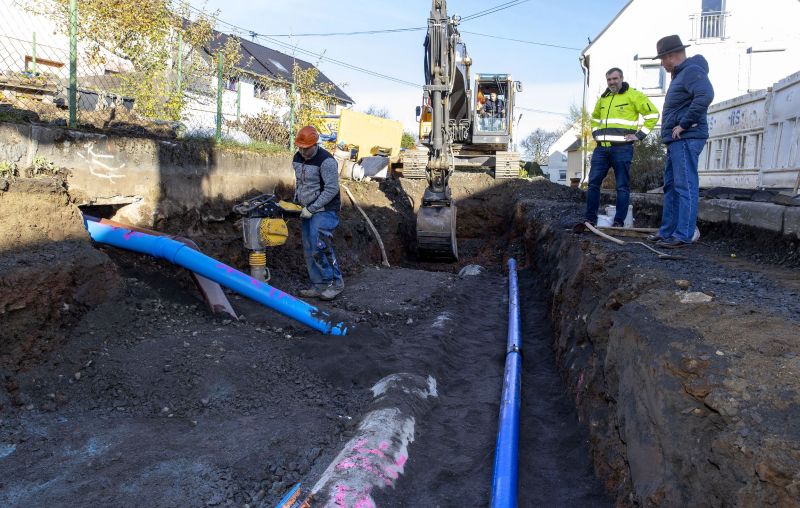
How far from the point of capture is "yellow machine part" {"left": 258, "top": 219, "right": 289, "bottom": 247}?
20.1 feet

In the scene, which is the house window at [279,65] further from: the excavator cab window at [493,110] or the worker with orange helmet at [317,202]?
the worker with orange helmet at [317,202]

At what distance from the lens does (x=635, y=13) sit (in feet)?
89.3

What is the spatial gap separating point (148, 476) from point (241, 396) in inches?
43.2

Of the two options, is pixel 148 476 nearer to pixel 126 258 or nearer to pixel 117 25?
pixel 126 258

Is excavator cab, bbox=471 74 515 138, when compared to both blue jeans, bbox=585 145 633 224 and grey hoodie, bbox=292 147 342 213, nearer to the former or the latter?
blue jeans, bbox=585 145 633 224

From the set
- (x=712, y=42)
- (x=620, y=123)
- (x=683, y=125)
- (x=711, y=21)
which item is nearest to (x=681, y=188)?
(x=683, y=125)

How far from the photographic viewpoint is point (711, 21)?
86.9ft

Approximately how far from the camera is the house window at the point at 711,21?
26.3 metres

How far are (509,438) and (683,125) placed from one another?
3330 millimetres

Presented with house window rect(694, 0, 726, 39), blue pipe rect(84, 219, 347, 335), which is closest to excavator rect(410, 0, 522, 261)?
blue pipe rect(84, 219, 347, 335)

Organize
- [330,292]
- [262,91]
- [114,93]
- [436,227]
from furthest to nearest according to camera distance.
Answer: [262,91] → [436,227] → [114,93] → [330,292]

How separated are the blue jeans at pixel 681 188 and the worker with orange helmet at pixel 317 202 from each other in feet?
11.1

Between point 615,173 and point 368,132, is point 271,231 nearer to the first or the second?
point 615,173

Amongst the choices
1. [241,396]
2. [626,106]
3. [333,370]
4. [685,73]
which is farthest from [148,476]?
[626,106]
